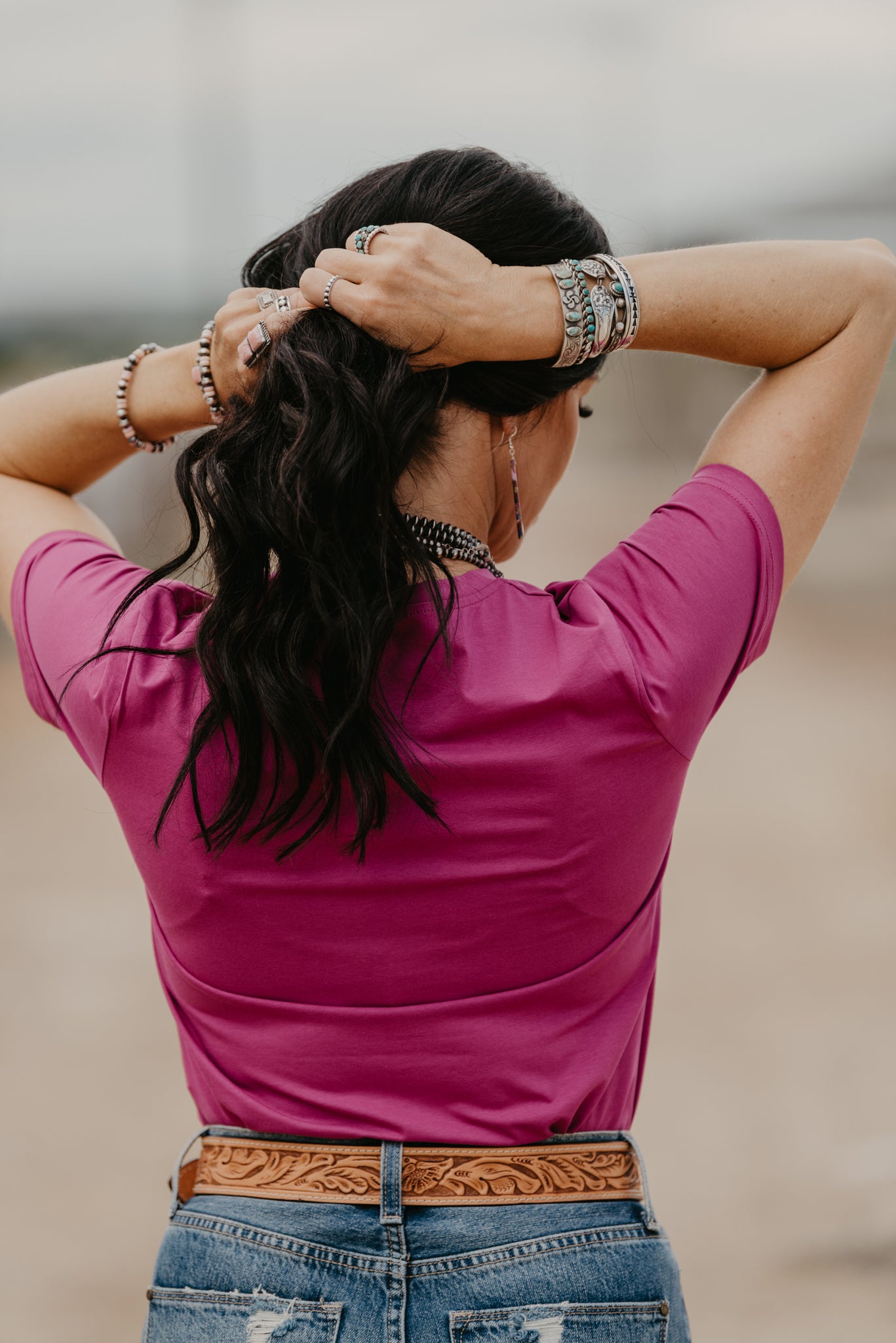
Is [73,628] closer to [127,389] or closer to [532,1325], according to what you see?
[127,389]

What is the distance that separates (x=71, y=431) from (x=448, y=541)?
359 millimetres

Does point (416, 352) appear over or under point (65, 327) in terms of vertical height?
over

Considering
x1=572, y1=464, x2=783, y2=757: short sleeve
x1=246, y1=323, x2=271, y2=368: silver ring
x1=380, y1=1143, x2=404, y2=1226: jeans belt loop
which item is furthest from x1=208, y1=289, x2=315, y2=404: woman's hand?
x1=380, y1=1143, x2=404, y2=1226: jeans belt loop

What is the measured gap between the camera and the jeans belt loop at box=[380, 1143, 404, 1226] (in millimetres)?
667

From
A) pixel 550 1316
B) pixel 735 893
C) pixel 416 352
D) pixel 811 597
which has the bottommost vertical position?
pixel 811 597

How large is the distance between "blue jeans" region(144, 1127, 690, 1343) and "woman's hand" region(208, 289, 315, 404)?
0.48 meters

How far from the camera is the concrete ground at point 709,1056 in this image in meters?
2.28

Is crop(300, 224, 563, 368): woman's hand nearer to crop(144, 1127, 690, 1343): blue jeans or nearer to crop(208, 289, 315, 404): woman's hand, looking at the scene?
crop(208, 289, 315, 404): woman's hand

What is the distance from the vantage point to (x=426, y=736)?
663mm

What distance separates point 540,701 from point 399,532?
4.9 inches

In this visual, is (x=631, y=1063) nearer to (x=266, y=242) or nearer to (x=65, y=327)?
(x=266, y=242)

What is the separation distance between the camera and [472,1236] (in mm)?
668

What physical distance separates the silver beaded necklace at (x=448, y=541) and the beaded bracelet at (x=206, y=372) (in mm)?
175

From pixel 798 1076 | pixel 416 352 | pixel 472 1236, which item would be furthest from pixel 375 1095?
pixel 798 1076
